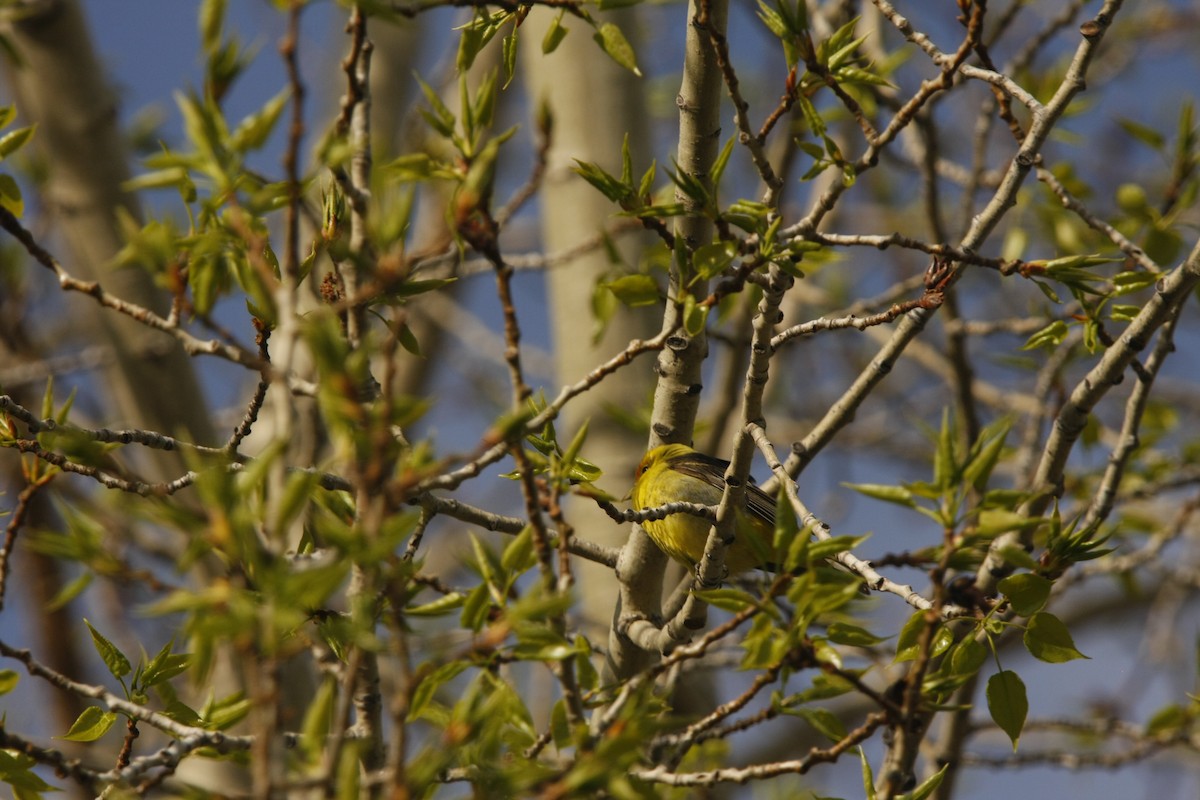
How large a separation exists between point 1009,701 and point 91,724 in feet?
6.02

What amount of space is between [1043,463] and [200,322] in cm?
229

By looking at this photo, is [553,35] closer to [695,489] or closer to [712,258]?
[712,258]

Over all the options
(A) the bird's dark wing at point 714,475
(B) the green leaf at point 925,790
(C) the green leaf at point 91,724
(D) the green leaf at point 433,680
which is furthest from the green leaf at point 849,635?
(A) the bird's dark wing at point 714,475

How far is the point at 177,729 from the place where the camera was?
2119 millimetres

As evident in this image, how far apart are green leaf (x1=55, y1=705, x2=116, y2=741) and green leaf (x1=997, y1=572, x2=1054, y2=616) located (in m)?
1.79

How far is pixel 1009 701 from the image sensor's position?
85.9 inches

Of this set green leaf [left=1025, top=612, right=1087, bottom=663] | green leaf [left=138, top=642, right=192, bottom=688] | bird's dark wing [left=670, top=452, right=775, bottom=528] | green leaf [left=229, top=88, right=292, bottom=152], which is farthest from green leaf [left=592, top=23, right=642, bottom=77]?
bird's dark wing [left=670, top=452, right=775, bottom=528]

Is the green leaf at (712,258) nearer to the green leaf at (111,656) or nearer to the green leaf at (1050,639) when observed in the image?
the green leaf at (1050,639)

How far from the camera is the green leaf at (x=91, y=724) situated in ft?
7.46

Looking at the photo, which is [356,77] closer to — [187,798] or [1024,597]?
[187,798]

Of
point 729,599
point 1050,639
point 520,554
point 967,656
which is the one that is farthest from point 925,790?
point 520,554

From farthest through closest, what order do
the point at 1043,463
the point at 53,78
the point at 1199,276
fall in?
the point at 53,78
the point at 1043,463
the point at 1199,276

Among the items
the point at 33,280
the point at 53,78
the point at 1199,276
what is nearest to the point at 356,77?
the point at 1199,276

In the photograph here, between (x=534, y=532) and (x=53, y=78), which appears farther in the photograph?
(x=53, y=78)
